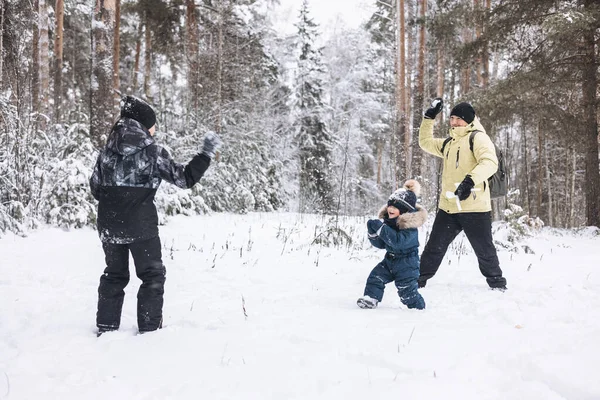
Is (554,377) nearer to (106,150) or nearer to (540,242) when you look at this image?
(106,150)

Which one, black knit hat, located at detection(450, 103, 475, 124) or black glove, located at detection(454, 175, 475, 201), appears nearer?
black glove, located at detection(454, 175, 475, 201)

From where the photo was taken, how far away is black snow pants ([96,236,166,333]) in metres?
2.92

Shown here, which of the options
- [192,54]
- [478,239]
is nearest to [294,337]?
[478,239]

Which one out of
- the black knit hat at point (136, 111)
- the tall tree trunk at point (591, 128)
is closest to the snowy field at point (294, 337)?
the black knit hat at point (136, 111)

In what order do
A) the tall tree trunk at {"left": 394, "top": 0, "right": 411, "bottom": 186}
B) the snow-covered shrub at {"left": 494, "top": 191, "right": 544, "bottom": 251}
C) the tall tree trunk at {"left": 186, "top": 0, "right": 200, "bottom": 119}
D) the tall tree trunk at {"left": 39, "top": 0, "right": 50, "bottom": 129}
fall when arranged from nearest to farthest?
the snow-covered shrub at {"left": 494, "top": 191, "right": 544, "bottom": 251} < the tall tree trunk at {"left": 39, "top": 0, "right": 50, "bottom": 129} < the tall tree trunk at {"left": 394, "top": 0, "right": 411, "bottom": 186} < the tall tree trunk at {"left": 186, "top": 0, "right": 200, "bottom": 119}

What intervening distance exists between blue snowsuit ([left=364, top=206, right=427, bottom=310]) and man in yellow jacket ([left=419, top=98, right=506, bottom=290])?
2.00 ft

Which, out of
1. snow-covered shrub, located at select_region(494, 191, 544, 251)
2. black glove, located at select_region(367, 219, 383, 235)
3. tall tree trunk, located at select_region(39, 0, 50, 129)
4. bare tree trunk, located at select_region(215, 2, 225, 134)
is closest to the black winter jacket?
black glove, located at select_region(367, 219, 383, 235)

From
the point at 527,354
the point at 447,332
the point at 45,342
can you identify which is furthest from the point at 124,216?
the point at 527,354

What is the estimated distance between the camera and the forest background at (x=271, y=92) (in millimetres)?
7375

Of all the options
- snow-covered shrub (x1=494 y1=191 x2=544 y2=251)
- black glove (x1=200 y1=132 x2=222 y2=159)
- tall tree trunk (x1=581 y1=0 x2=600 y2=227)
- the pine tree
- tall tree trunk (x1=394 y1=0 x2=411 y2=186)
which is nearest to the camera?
black glove (x1=200 y1=132 x2=222 y2=159)

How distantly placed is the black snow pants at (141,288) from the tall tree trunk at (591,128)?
39.9ft

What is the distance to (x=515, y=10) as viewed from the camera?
11.9m

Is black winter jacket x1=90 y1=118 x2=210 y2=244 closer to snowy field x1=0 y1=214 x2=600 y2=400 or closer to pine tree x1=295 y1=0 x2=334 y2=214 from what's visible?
snowy field x1=0 y1=214 x2=600 y2=400

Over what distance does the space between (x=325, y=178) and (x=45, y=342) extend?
1690 cm
